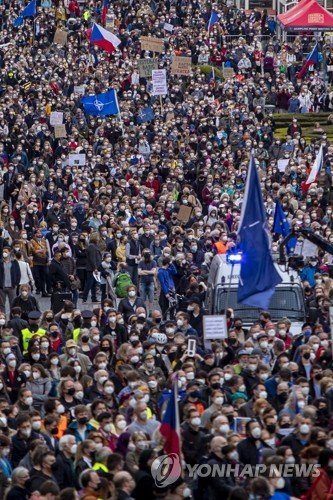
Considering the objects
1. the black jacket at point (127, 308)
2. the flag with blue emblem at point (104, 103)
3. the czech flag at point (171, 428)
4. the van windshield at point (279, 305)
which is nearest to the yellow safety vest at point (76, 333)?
the van windshield at point (279, 305)

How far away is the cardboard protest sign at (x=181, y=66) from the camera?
49938 mm

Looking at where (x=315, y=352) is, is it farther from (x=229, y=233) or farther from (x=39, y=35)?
(x=39, y=35)

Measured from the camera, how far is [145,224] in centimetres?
3631

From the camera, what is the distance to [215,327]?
25.8 m

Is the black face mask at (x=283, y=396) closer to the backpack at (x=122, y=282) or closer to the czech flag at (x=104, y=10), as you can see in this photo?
the backpack at (x=122, y=282)

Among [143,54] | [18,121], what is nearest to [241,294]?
[18,121]

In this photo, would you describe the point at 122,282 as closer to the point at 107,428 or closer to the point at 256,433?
the point at 107,428

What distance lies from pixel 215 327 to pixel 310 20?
3323cm

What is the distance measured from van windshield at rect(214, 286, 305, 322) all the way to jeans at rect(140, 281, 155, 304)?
5.50 meters

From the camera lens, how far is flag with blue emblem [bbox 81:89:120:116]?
47.2 meters

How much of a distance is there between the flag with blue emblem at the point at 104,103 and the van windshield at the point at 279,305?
63.0 ft

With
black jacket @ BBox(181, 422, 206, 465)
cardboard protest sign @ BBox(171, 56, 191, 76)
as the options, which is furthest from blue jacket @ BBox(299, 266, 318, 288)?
cardboard protest sign @ BBox(171, 56, 191, 76)

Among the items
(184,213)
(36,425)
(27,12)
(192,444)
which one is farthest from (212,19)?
(192,444)

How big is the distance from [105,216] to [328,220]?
4104 mm
